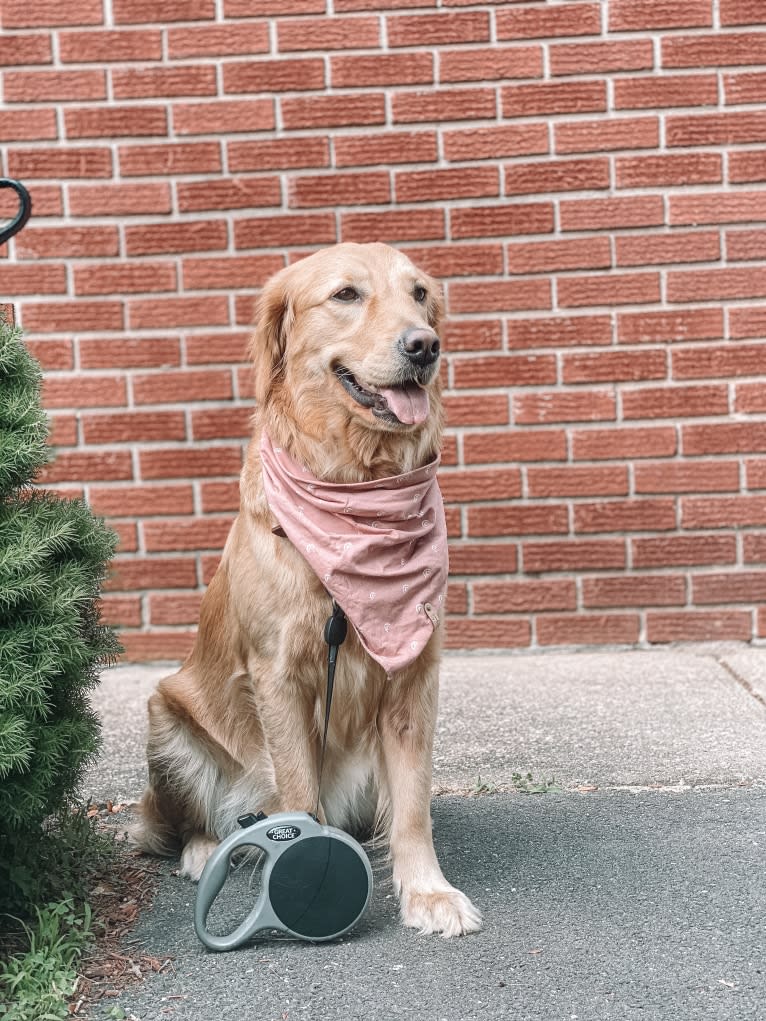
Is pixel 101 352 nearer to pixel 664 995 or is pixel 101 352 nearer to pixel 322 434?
pixel 322 434

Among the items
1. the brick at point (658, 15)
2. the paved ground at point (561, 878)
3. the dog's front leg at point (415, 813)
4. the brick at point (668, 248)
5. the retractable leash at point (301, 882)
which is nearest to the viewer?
the paved ground at point (561, 878)

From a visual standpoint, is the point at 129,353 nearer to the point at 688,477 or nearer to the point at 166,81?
the point at 166,81

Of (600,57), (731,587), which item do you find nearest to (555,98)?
(600,57)

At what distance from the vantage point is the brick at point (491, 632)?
4.78m

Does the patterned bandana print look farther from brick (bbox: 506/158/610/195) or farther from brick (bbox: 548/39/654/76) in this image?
brick (bbox: 548/39/654/76)

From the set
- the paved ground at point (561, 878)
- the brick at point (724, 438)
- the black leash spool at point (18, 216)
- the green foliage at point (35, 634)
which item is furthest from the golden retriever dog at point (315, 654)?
the brick at point (724, 438)

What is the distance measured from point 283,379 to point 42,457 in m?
0.79

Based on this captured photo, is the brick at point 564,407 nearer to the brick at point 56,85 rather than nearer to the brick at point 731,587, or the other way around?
the brick at point 731,587

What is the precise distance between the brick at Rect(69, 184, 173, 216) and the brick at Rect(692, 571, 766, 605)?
114 inches

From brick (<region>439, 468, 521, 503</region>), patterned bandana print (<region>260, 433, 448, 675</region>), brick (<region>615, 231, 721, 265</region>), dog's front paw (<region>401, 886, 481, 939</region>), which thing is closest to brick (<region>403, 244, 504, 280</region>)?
brick (<region>615, 231, 721, 265</region>)

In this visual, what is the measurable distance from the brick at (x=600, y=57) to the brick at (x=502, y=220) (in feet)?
1.92

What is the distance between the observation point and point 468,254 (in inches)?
183

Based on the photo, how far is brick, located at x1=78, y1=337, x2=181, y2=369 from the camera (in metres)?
4.71

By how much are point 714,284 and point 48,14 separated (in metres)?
3.12
